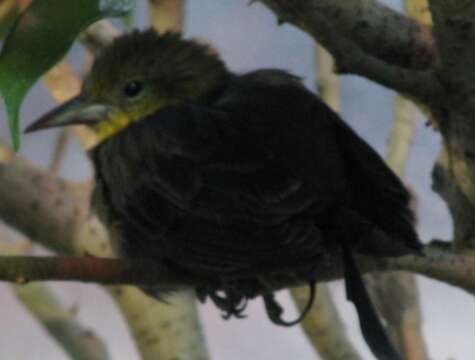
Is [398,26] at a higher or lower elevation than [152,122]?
higher

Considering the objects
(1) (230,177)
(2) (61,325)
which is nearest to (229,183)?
(1) (230,177)

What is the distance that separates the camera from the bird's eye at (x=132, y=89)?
1217mm

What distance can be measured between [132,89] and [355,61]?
38 centimetres

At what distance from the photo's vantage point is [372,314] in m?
0.97

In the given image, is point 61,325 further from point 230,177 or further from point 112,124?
point 230,177

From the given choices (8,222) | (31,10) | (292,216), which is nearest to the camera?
(31,10)

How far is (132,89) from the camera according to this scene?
1218 mm

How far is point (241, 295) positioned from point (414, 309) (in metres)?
0.65

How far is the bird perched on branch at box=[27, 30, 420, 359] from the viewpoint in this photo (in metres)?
0.95

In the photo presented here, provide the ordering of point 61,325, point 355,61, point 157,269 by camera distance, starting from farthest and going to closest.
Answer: point 61,325
point 157,269
point 355,61

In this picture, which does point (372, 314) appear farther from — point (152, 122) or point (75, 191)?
point (75, 191)

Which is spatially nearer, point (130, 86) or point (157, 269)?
point (157, 269)

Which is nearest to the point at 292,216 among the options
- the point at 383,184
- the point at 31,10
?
the point at 383,184

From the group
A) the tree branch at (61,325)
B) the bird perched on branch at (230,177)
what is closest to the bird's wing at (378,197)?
the bird perched on branch at (230,177)
